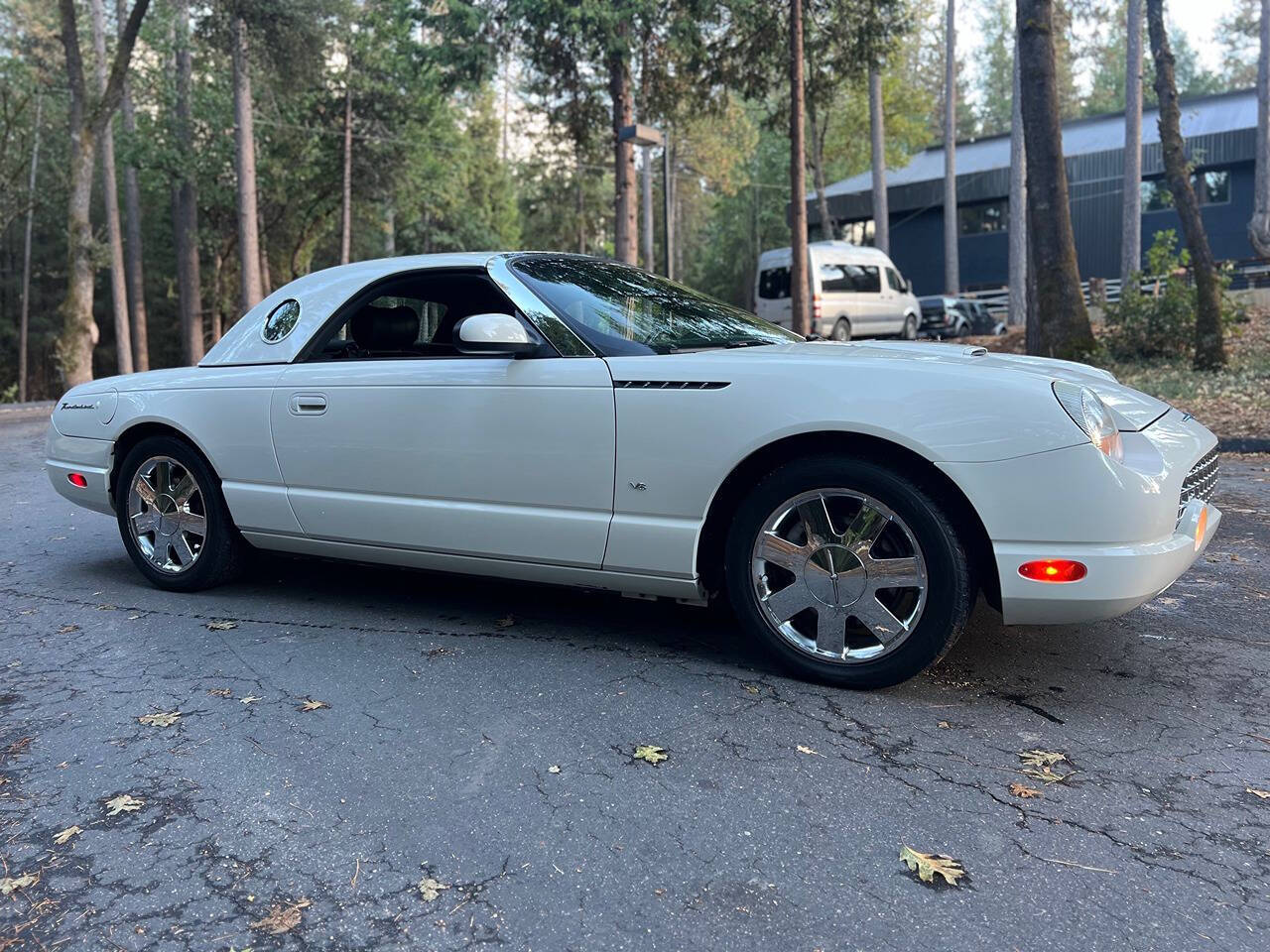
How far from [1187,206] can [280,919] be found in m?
14.6

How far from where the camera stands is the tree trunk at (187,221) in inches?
1051

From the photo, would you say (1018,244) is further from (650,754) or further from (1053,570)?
(650,754)

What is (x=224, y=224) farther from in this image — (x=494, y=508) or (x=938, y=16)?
(x=494, y=508)

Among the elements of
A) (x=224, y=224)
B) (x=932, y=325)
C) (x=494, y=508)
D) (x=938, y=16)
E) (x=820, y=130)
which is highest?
(x=938, y=16)

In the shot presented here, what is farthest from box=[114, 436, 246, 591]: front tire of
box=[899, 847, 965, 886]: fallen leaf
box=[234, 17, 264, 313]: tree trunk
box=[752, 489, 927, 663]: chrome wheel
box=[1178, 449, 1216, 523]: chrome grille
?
box=[234, 17, 264, 313]: tree trunk

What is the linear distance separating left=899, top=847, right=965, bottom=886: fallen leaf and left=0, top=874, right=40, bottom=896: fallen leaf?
6.62 feet

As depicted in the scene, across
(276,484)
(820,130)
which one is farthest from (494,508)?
(820,130)

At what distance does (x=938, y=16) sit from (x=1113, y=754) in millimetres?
46979

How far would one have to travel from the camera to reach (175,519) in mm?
4734

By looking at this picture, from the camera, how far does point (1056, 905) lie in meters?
2.12

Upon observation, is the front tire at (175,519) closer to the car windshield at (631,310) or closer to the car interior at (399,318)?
the car interior at (399,318)

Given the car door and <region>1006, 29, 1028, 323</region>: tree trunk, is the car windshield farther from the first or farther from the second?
<region>1006, 29, 1028, 323</region>: tree trunk

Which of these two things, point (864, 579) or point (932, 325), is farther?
point (932, 325)

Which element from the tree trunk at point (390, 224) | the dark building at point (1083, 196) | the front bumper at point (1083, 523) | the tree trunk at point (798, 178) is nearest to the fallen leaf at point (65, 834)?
the front bumper at point (1083, 523)
